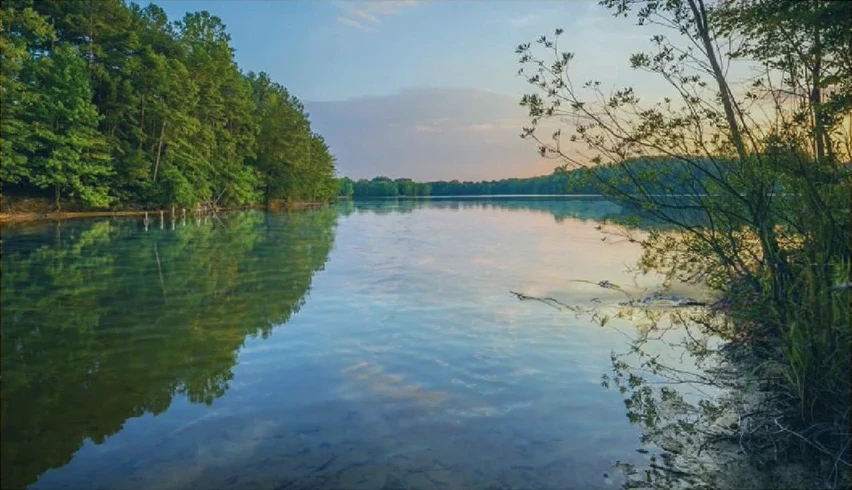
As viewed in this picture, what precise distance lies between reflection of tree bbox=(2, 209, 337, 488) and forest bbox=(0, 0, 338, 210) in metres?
17.0

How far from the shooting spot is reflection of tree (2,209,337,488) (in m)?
5.63

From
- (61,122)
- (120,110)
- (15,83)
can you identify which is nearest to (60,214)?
(61,122)

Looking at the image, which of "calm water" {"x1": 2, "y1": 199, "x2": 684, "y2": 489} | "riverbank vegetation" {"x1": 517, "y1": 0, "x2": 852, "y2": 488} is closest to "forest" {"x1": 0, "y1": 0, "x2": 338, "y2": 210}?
"calm water" {"x1": 2, "y1": 199, "x2": 684, "y2": 489}

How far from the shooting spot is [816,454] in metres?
4.79

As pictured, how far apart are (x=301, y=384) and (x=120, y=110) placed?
43250mm

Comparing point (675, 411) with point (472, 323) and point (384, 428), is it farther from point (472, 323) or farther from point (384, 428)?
point (472, 323)

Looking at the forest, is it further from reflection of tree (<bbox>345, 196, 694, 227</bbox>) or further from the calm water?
the calm water

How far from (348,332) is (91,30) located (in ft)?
138

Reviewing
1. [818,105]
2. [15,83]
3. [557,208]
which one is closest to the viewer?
[818,105]

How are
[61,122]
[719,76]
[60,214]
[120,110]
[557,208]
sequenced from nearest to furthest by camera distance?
1. [719,76]
2. [61,122]
3. [60,214]
4. [120,110]
5. [557,208]

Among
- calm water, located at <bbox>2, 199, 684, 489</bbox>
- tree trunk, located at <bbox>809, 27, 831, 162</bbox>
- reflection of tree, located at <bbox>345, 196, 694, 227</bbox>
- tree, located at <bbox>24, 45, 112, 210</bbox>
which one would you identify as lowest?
calm water, located at <bbox>2, 199, 684, 489</bbox>

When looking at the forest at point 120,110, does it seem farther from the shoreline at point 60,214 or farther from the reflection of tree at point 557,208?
the reflection of tree at point 557,208

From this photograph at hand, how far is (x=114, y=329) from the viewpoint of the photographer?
942cm

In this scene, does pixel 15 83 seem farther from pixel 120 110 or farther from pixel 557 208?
pixel 557 208
